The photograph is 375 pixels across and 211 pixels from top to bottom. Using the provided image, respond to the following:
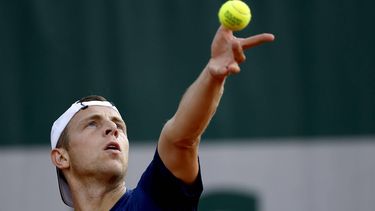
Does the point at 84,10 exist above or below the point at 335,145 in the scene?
above

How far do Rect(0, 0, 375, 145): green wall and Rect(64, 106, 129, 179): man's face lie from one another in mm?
1765

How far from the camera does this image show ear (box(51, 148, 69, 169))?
4.26 metres

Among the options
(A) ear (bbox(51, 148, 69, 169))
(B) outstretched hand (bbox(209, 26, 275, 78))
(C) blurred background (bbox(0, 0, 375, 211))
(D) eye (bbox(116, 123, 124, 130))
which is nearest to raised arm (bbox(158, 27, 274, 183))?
(B) outstretched hand (bbox(209, 26, 275, 78))

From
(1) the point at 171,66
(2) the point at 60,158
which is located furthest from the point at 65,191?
(1) the point at 171,66

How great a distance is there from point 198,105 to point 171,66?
2.76m

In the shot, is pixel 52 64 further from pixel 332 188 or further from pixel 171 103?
pixel 332 188

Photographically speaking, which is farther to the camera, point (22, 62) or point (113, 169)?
point (22, 62)

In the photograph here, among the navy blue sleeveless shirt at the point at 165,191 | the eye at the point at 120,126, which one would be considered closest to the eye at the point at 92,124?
the eye at the point at 120,126

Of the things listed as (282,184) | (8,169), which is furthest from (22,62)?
(282,184)

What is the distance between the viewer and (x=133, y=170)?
602cm

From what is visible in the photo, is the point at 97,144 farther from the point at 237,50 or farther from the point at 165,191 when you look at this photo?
the point at 237,50

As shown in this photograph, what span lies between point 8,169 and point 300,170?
1.97 meters

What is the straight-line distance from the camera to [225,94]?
604 cm

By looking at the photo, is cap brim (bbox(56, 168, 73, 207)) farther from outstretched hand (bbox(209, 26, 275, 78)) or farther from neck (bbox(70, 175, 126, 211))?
outstretched hand (bbox(209, 26, 275, 78))
